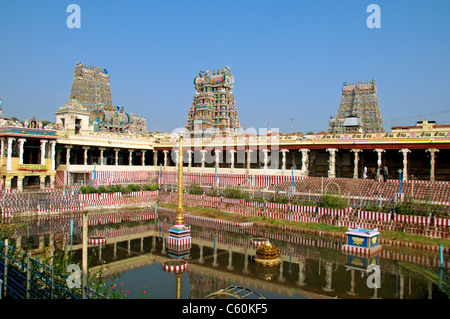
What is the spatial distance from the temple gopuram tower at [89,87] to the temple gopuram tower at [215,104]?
1699 cm

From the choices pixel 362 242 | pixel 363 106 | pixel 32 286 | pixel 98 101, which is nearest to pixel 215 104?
pixel 98 101

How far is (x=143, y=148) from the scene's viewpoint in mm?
44594

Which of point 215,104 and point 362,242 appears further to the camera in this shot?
point 215,104

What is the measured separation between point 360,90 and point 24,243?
194ft

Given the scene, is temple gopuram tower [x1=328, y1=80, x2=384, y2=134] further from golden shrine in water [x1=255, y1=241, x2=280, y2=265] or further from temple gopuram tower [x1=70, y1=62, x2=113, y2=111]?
golden shrine in water [x1=255, y1=241, x2=280, y2=265]

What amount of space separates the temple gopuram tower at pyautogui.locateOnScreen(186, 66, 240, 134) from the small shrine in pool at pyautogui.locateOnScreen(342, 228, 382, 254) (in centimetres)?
3605

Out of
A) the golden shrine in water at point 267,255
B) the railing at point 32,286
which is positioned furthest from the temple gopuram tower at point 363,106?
the railing at point 32,286

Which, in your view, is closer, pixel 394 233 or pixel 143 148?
pixel 394 233

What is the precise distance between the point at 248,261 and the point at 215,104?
40566 millimetres

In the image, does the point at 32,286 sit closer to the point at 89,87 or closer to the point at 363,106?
the point at 89,87

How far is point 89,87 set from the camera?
2408 inches
